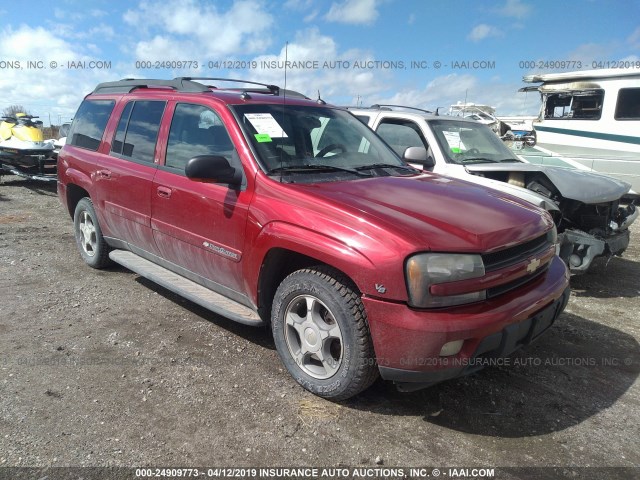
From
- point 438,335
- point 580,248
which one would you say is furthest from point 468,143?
point 438,335

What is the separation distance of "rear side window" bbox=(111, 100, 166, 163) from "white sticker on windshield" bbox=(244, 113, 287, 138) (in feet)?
3.29

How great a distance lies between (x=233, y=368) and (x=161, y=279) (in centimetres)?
112

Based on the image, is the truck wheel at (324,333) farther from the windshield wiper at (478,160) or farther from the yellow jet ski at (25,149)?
the yellow jet ski at (25,149)

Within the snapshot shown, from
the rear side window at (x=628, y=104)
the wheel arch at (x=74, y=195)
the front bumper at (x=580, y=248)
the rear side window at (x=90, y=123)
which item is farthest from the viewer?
the rear side window at (x=628, y=104)

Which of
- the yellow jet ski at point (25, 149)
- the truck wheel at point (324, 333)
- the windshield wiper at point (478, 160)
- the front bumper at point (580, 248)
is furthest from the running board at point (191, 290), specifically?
the yellow jet ski at point (25, 149)

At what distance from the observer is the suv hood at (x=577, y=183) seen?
199 inches

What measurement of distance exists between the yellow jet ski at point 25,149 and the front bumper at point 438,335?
10.7 metres

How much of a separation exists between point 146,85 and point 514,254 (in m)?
3.70

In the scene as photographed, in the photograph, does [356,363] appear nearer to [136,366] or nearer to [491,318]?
[491,318]

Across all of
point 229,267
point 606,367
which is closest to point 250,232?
point 229,267

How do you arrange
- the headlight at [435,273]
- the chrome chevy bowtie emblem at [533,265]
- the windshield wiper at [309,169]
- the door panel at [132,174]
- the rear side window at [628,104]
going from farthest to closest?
the rear side window at [628,104], the door panel at [132,174], the windshield wiper at [309,169], the chrome chevy bowtie emblem at [533,265], the headlight at [435,273]

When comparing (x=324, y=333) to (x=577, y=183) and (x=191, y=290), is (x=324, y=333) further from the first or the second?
(x=577, y=183)

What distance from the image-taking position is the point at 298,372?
3027mm

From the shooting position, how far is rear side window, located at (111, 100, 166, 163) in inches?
159
